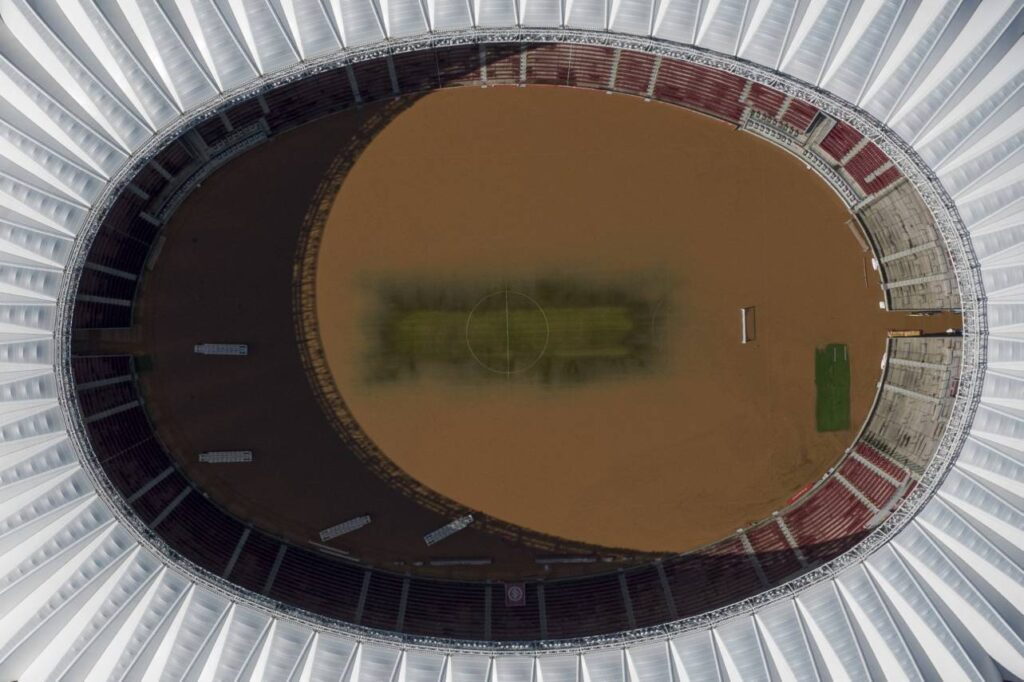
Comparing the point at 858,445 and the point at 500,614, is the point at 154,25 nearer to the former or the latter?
the point at 500,614

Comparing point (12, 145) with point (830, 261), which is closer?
point (12, 145)

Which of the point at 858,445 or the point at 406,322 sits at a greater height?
the point at 406,322

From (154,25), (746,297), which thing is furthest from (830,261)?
(154,25)

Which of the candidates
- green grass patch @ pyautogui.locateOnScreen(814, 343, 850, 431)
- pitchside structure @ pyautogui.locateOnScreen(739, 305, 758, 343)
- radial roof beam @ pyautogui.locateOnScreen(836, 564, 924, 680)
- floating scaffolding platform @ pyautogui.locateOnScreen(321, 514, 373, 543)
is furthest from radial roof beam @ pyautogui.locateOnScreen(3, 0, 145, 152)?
radial roof beam @ pyautogui.locateOnScreen(836, 564, 924, 680)

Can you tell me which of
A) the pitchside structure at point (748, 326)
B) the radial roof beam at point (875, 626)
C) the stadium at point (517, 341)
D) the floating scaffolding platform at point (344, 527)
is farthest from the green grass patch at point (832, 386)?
the floating scaffolding platform at point (344, 527)

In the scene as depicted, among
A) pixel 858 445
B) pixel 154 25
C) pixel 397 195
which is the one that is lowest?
pixel 858 445

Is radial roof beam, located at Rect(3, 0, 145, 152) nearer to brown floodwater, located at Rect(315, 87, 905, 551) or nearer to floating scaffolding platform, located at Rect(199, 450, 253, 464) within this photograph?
brown floodwater, located at Rect(315, 87, 905, 551)
